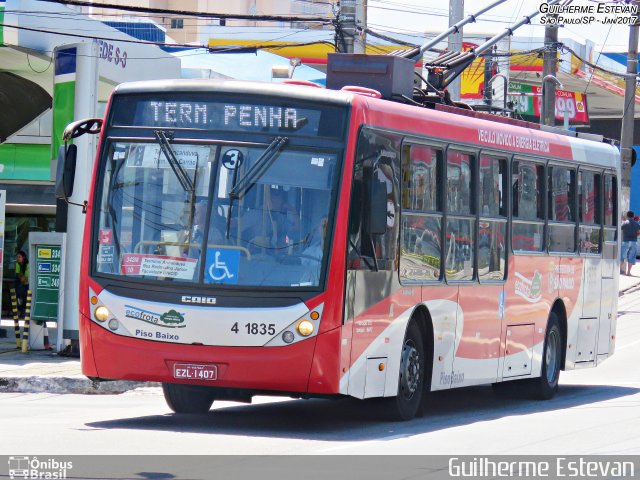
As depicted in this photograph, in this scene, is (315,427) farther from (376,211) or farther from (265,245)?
(376,211)

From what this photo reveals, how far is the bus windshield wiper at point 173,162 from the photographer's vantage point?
11789 mm

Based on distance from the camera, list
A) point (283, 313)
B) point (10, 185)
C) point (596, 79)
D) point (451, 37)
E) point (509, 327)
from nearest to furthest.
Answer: point (283, 313), point (509, 327), point (451, 37), point (10, 185), point (596, 79)

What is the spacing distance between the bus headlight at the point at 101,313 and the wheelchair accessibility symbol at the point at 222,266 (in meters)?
0.98

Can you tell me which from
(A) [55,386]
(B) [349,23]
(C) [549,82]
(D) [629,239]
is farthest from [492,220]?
(D) [629,239]

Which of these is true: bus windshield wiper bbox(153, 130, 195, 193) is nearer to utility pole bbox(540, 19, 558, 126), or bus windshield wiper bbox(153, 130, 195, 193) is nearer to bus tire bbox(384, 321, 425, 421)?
bus tire bbox(384, 321, 425, 421)

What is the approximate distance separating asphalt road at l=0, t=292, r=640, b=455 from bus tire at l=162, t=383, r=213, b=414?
16 centimetres

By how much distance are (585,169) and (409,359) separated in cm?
566

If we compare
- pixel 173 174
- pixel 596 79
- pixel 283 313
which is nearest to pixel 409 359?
pixel 283 313

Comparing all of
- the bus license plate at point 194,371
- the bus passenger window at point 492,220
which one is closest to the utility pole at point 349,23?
the bus passenger window at point 492,220

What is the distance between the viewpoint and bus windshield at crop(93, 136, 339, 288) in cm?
1156

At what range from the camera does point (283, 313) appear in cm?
1145

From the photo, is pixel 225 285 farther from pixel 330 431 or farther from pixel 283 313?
pixel 330 431

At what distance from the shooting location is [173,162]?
11914 millimetres
